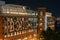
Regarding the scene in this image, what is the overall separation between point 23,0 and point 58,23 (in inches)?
146

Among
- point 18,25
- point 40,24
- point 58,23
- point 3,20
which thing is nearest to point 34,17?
point 40,24

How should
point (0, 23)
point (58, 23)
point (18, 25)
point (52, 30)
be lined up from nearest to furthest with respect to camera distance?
point (0, 23)
point (18, 25)
point (52, 30)
point (58, 23)

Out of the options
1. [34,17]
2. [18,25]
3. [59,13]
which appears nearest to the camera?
[18,25]

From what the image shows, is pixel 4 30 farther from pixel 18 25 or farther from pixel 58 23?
pixel 58 23

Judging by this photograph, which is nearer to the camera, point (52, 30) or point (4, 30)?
point (4, 30)

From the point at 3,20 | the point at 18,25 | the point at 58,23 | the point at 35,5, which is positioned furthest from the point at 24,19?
the point at 35,5

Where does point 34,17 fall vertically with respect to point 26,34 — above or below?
above

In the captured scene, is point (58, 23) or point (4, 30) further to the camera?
point (58, 23)

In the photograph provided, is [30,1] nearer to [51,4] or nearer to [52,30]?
[51,4]

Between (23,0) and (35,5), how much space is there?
77cm

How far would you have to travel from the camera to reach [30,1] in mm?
9453

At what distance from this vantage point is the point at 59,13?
30.3 ft

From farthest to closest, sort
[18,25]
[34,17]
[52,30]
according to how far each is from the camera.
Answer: [52,30], [34,17], [18,25]

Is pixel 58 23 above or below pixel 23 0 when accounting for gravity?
below
